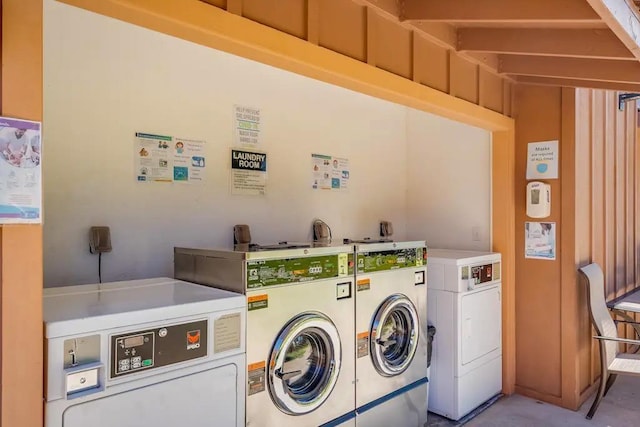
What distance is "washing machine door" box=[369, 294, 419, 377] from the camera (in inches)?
113

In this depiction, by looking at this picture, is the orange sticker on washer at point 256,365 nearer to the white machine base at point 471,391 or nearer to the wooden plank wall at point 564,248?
the white machine base at point 471,391

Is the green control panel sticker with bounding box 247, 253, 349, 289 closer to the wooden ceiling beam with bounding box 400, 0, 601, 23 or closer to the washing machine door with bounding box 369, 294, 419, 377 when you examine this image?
the washing machine door with bounding box 369, 294, 419, 377

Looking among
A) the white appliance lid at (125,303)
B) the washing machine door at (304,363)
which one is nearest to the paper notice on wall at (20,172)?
the white appliance lid at (125,303)

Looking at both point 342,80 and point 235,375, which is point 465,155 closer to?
point 342,80

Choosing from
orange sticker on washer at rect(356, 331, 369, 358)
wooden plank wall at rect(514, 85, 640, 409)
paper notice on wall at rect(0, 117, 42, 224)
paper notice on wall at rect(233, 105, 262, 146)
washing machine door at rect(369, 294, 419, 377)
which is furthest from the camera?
wooden plank wall at rect(514, 85, 640, 409)

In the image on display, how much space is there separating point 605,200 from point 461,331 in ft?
7.40

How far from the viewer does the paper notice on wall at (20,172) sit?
133 cm

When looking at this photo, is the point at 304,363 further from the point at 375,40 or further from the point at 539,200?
the point at 539,200

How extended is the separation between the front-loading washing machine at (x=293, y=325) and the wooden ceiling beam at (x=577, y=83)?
240 cm

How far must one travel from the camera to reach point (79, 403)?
5.06ft

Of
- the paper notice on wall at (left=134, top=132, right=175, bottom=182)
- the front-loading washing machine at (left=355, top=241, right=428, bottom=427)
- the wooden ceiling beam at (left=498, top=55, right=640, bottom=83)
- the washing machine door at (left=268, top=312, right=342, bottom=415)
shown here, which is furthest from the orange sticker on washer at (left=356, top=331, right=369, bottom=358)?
the wooden ceiling beam at (left=498, top=55, right=640, bottom=83)

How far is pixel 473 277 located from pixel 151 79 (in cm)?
278

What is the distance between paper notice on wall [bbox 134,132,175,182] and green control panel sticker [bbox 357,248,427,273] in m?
1.34

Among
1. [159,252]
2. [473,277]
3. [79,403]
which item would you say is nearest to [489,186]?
[473,277]
